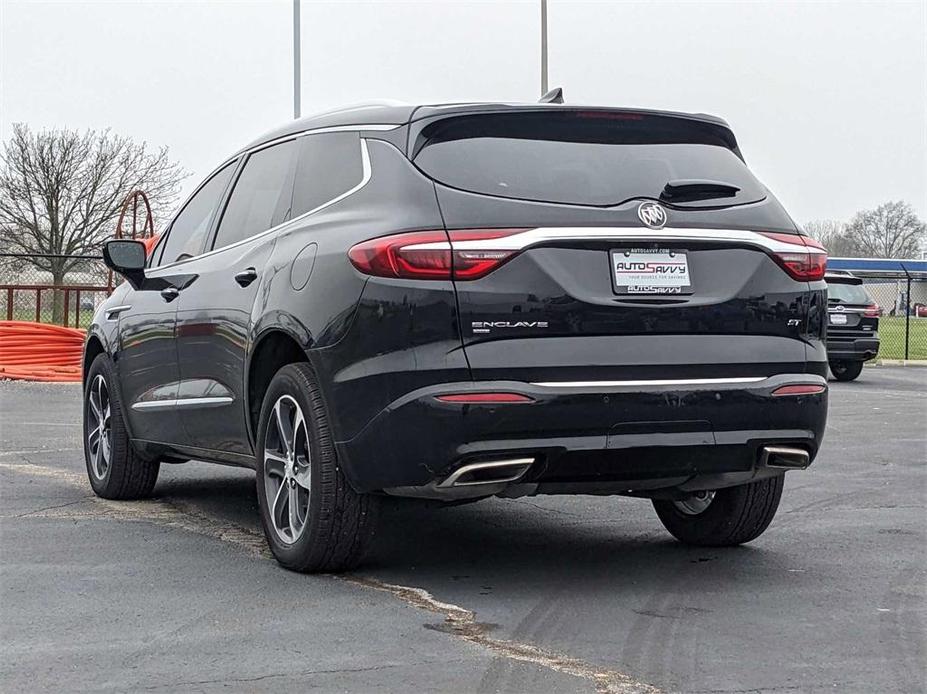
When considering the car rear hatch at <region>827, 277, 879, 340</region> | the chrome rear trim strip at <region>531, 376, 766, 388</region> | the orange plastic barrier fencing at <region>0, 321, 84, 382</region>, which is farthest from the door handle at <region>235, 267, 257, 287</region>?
the car rear hatch at <region>827, 277, 879, 340</region>

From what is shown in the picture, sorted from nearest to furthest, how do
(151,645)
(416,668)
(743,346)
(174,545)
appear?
(416,668) < (151,645) < (743,346) < (174,545)

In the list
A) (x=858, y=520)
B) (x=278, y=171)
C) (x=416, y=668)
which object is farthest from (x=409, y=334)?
(x=858, y=520)

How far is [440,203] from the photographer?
5211mm

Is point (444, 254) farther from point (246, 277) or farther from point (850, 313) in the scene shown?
point (850, 313)

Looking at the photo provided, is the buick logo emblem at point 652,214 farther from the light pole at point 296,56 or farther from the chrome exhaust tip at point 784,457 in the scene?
the light pole at point 296,56

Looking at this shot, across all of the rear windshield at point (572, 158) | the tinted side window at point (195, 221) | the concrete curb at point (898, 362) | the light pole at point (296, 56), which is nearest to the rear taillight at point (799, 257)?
the rear windshield at point (572, 158)

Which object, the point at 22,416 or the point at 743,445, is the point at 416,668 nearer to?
the point at 743,445

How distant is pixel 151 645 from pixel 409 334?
4.41ft

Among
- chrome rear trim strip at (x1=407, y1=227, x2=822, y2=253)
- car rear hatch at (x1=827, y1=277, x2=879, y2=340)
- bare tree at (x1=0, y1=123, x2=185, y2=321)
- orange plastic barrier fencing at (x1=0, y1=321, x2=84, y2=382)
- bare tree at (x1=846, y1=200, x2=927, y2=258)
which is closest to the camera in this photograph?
chrome rear trim strip at (x1=407, y1=227, x2=822, y2=253)

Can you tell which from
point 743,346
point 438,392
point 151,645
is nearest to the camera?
point 151,645

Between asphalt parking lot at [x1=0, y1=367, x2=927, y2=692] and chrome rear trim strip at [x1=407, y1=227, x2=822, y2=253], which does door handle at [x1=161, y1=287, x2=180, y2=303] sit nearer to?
asphalt parking lot at [x1=0, y1=367, x2=927, y2=692]

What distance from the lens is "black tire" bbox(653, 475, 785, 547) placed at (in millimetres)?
6234

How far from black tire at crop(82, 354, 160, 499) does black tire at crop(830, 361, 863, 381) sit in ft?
52.0

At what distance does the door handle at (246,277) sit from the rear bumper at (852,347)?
16485 millimetres
